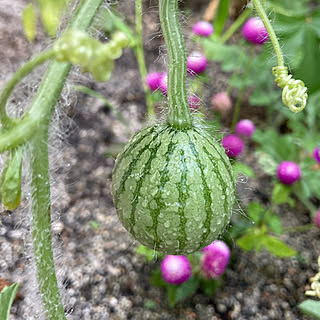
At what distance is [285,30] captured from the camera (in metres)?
1.67

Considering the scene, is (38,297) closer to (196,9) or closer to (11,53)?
(11,53)

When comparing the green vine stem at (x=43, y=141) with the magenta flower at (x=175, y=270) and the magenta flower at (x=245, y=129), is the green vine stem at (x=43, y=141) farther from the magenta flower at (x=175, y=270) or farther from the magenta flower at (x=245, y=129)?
the magenta flower at (x=245, y=129)

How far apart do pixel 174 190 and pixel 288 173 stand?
2.39ft

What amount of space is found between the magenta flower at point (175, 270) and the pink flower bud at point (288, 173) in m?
0.44

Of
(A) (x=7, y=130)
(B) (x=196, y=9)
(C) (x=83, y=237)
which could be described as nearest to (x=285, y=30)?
(C) (x=83, y=237)

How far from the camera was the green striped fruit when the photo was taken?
939mm

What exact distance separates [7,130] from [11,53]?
1.60 metres

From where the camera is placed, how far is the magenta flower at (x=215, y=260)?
1.44m

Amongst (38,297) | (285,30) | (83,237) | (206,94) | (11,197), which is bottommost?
(206,94)

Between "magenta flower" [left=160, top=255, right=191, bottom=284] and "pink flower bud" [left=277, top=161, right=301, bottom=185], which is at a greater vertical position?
"magenta flower" [left=160, top=255, right=191, bottom=284]

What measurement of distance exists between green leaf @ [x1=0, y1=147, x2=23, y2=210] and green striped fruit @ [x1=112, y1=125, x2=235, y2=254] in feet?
0.87

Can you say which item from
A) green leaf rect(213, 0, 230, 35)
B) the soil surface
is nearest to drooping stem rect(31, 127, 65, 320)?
the soil surface

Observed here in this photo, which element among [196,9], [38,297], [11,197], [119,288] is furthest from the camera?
[196,9]

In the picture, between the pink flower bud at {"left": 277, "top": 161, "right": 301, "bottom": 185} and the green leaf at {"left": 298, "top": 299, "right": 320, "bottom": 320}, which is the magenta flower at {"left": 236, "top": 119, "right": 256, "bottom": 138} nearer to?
the pink flower bud at {"left": 277, "top": 161, "right": 301, "bottom": 185}
